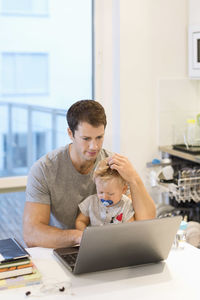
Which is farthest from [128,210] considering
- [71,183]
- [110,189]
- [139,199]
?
[71,183]

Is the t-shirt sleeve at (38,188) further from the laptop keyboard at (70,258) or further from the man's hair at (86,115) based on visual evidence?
the laptop keyboard at (70,258)

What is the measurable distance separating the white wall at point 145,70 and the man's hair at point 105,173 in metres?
1.35

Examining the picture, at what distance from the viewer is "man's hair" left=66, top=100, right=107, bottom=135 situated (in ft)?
6.79

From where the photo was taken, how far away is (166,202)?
3564mm

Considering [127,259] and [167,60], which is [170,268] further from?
[167,60]

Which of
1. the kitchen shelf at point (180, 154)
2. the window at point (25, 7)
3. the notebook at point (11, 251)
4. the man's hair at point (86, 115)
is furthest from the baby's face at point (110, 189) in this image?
the window at point (25, 7)

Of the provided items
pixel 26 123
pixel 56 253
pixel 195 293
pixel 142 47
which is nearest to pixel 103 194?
pixel 56 253

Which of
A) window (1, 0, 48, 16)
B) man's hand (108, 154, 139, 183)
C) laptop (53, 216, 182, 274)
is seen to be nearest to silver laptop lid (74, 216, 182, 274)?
laptop (53, 216, 182, 274)

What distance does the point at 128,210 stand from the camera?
6.88 feet

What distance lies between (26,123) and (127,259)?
181 centimetres

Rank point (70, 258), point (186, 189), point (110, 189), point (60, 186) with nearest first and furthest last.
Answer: point (70, 258) < point (110, 189) < point (60, 186) < point (186, 189)

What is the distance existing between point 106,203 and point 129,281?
456mm

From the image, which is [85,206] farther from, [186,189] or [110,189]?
[186,189]

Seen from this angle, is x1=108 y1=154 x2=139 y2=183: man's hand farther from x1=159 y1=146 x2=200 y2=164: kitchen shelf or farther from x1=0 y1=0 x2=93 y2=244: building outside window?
x1=0 y1=0 x2=93 y2=244: building outside window
